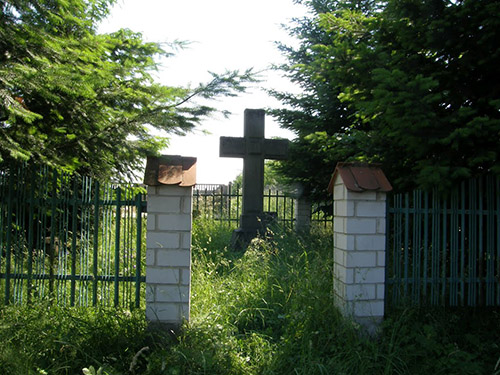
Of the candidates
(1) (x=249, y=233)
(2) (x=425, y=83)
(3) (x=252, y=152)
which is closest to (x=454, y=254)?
(2) (x=425, y=83)

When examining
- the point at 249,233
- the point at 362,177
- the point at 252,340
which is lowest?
the point at 252,340

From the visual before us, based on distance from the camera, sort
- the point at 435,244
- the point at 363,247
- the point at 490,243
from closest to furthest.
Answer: the point at 363,247 < the point at 435,244 < the point at 490,243

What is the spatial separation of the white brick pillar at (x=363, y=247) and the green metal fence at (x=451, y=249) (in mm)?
201

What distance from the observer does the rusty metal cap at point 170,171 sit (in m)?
3.11

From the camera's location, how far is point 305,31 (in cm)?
841

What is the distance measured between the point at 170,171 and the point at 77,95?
1.39m

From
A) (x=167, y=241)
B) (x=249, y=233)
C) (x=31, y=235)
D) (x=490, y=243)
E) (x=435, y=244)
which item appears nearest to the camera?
(x=167, y=241)

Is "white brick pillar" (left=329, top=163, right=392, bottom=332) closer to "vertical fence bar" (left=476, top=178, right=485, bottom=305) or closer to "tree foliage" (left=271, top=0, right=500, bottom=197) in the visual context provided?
"tree foliage" (left=271, top=0, right=500, bottom=197)

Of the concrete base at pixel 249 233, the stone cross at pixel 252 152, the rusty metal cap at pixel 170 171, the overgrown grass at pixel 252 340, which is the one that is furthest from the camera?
the stone cross at pixel 252 152

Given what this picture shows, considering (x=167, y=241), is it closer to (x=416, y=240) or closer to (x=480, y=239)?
(x=416, y=240)

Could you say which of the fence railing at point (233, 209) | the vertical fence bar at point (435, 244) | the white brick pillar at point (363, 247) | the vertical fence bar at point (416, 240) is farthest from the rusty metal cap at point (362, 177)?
the fence railing at point (233, 209)

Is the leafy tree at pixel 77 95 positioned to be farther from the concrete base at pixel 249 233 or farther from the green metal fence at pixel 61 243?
the concrete base at pixel 249 233

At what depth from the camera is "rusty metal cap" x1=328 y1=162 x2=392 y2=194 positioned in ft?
10.7

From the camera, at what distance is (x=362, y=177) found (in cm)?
333
